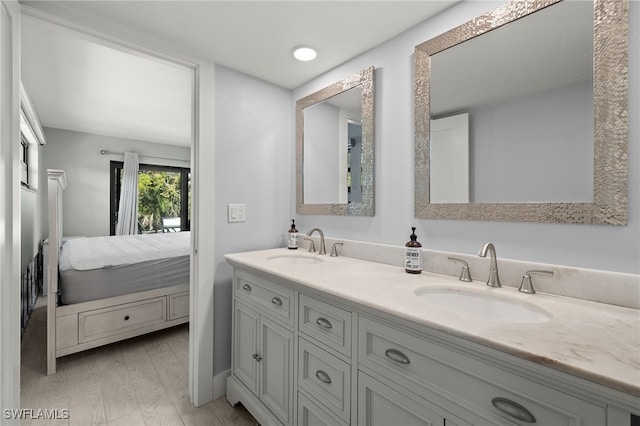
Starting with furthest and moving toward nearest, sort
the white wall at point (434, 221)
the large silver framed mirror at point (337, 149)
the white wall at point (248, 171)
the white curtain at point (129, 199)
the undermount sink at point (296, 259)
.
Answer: the white curtain at point (129, 199) → the white wall at point (248, 171) → the undermount sink at point (296, 259) → the large silver framed mirror at point (337, 149) → the white wall at point (434, 221)

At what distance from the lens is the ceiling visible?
1.37 metres

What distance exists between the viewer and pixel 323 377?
3.91 feet

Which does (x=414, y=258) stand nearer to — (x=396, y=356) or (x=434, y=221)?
(x=434, y=221)

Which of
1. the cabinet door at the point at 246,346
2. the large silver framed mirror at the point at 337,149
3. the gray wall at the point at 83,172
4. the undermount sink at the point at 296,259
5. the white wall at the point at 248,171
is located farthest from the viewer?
the gray wall at the point at 83,172

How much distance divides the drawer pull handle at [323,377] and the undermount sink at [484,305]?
1.61 feet

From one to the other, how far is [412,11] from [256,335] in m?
1.82

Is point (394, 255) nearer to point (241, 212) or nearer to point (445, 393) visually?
point (445, 393)

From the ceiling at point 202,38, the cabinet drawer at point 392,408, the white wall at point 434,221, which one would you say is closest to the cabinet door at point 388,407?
the cabinet drawer at point 392,408

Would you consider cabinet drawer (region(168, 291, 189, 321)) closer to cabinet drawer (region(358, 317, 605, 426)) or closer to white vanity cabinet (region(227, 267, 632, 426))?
white vanity cabinet (region(227, 267, 632, 426))

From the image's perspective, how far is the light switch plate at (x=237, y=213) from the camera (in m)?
1.97

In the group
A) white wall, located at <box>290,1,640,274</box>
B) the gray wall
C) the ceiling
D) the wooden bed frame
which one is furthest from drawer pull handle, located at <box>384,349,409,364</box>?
the gray wall

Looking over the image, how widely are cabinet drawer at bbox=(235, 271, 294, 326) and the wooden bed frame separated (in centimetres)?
129

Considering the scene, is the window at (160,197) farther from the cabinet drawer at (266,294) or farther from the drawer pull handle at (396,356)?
the drawer pull handle at (396,356)

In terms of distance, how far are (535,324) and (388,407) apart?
20.3 inches
